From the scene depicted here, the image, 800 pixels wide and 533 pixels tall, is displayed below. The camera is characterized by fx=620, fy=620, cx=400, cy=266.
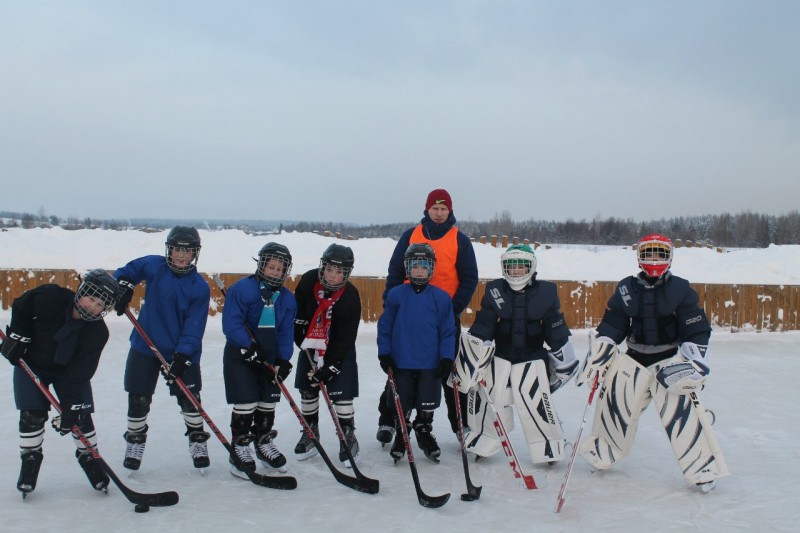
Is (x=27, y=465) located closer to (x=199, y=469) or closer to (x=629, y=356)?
(x=199, y=469)

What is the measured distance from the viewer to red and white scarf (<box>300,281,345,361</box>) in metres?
4.49

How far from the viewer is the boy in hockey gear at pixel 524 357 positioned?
14.5 feet

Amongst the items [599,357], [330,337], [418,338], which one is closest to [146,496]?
[330,337]

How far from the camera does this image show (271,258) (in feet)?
13.6

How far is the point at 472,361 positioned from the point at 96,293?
2.52 meters

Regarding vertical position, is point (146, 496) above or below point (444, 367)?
below

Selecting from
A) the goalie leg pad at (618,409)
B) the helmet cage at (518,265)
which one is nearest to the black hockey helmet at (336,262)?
the helmet cage at (518,265)

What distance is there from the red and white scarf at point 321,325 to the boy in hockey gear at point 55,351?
1.36 meters

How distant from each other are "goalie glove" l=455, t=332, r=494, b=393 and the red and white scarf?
38.9 inches

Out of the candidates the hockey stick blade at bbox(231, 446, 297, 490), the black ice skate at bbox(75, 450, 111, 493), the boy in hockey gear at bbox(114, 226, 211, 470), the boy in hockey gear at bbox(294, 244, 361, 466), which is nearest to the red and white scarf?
the boy in hockey gear at bbox(294, 244, 361, 466)

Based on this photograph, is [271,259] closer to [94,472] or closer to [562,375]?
[94,472]

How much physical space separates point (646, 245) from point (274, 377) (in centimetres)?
268

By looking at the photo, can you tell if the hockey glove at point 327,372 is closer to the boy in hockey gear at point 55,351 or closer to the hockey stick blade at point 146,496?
the hockey stick blade at point 146,496

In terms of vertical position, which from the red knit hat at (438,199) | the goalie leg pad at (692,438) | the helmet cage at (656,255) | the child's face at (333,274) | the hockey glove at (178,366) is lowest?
the goalie leg pad at (692,438)
